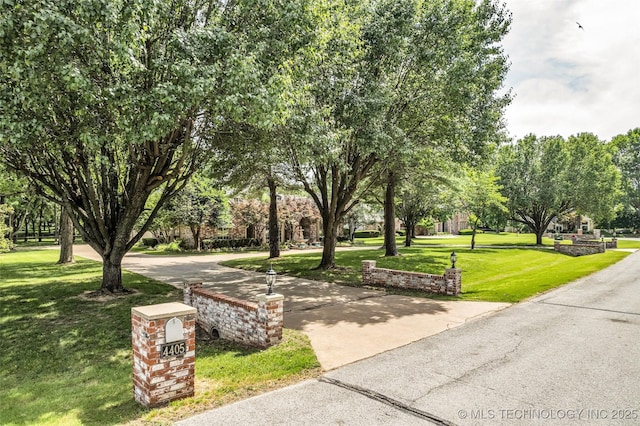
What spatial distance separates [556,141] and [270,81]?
1450 inches

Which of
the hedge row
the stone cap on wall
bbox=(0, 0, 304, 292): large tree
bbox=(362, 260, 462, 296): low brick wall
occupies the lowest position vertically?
bbox=(362, 260, 462, 296): low brick wall

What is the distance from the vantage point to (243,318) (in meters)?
8.02

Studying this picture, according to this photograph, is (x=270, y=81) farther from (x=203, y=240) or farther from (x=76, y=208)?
(x=203, y=240)

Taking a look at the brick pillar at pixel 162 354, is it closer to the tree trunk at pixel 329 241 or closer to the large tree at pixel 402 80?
the large tree at pixel 402 80

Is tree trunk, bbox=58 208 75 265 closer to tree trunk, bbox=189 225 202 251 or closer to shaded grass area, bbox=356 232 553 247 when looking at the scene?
tree trunk, bbox=189 225 202 251

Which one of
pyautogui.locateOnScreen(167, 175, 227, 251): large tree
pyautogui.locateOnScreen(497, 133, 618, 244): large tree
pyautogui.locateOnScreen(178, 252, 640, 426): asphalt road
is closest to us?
pyautogui.locateOnScreen(178, 252, 640, 426): asphalt road

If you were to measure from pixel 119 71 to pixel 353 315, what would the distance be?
8.04 m

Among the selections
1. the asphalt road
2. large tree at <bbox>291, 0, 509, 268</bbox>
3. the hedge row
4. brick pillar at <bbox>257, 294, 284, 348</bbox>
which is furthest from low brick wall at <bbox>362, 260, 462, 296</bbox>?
the hedge row

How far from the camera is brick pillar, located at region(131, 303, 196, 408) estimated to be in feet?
17.2

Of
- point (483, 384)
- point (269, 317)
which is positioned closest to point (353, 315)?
point (269, 317)

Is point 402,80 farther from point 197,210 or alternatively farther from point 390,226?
point 197,210

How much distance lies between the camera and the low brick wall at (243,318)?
754cm

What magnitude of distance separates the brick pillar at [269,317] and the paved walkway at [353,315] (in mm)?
822

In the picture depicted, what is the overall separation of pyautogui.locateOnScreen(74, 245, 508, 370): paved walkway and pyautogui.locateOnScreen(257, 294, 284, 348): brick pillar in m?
0.82
